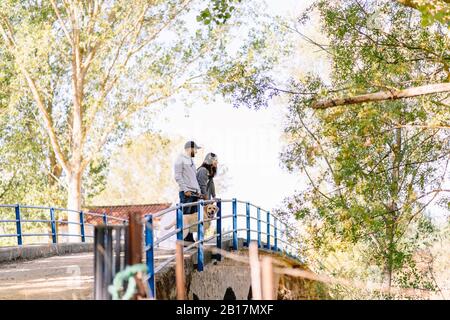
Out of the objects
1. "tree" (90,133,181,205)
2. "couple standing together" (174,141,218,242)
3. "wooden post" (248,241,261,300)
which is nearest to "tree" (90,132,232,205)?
"tree" (90,133,181,205)

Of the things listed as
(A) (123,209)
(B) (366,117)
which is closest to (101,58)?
(B) (366,117)

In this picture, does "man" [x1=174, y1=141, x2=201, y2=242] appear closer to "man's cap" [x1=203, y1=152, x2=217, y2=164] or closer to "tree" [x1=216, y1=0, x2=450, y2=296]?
"man's cap" [x1=203, y1=152, x2=217, y2=164]

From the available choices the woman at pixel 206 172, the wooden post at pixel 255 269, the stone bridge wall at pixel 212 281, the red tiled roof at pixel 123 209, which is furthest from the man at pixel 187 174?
the red tiled roof at pixel 123 209

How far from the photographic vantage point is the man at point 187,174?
39.2ft

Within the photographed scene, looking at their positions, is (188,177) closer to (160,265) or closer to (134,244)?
(160,265)

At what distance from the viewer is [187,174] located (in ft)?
39.5

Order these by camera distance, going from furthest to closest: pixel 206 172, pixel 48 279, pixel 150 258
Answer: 1. pixel 206 172
2. pixel 48 279
3. pixel 150 258

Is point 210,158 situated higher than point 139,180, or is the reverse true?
point 139,180

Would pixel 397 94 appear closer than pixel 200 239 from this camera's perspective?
No

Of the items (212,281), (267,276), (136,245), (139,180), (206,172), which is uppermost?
(139,180)

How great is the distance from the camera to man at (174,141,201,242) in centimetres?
1194

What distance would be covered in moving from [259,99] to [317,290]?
9.58 m

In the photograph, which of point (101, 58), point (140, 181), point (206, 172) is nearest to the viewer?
point (206, 172)

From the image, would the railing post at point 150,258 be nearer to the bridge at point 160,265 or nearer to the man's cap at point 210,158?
the bridge at point 160,265
